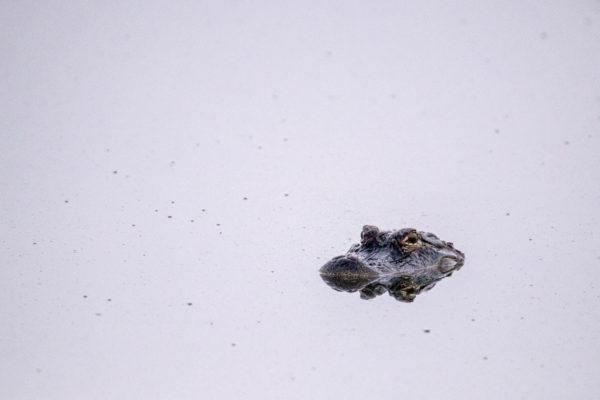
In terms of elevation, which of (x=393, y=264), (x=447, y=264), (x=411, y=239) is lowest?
(x=393, y=264)

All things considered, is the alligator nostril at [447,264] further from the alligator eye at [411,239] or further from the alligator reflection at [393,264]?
the alligator eye at [411,239]

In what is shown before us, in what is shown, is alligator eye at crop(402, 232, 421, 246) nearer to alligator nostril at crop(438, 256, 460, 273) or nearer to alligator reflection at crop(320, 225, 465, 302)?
alligator reflection at crop(320, 225, 465, 302)

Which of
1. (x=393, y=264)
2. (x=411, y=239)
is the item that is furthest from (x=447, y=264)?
(x=393, y=264)

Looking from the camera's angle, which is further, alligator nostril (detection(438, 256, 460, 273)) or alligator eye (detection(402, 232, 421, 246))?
alligator nostril (detection(438, 256, 460, 273))

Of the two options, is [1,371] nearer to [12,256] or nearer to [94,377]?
[94,377]

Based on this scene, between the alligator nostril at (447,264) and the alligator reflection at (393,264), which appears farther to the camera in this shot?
the alligator nostril at (447,264)

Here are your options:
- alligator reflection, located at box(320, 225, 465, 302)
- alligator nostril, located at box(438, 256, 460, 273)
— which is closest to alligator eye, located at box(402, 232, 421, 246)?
alligator reflection, located at box(320, 225, 465, 302)

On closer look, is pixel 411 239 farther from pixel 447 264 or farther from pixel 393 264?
pixel 447 264

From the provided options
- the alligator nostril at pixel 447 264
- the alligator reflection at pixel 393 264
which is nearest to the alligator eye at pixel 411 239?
the alligator reflection at pixel 393 264

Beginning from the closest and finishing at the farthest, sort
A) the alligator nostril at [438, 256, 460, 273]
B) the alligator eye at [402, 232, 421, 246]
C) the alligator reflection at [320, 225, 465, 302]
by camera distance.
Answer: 1. the alligator reflection at [320, 225, 465, 302]
2. the alligator eye at [402, 232, 421, 246]
3. the alligator nostril at [438, 256, 460, 273]
